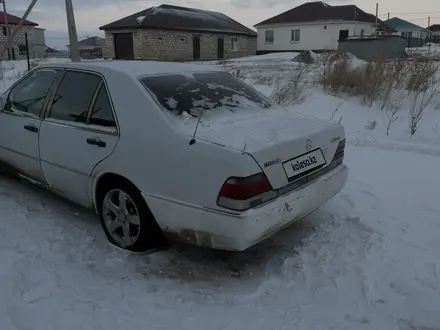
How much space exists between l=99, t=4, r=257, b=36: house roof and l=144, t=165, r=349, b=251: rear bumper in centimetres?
3130

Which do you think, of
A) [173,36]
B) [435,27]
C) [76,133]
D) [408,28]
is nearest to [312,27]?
[173,36]

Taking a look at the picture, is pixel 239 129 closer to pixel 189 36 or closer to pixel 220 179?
pixel 220 179

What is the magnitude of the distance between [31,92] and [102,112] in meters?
1.25

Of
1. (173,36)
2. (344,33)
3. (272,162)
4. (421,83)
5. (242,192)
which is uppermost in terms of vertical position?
(344,33)

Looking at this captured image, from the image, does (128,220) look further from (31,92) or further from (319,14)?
(319,14)

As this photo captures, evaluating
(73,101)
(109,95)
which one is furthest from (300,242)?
(73,101)

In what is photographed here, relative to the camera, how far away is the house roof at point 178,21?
32.8 meters

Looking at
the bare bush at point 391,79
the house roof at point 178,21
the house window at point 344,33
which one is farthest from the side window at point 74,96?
the house window at point 344,33

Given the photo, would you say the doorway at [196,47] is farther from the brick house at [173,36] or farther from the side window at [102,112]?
the side window at [102,112]

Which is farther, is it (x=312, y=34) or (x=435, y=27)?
(x=435, y=27)

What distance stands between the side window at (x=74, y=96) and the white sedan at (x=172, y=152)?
1 cm

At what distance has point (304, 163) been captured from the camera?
302 cm

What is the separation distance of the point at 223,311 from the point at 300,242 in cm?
110

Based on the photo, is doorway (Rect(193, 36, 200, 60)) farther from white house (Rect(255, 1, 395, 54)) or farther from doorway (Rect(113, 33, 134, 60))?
white house (Rect(255, 1, 395, 54))
